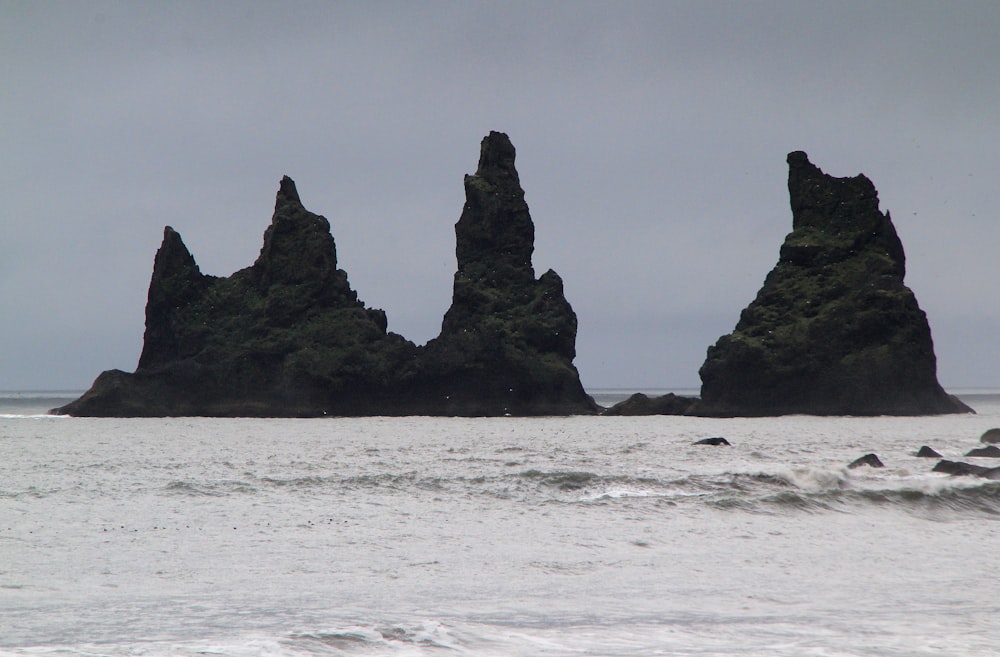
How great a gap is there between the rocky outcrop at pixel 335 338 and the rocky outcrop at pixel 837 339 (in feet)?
40.3

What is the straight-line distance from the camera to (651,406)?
76.7 m

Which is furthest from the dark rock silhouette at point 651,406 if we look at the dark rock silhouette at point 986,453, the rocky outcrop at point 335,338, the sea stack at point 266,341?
the dark rock silhouette at point 986,453

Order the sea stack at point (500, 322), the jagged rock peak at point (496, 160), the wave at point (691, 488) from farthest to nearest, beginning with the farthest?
1. the jagged rock peak at point (496, 160)
2. the sea stack at point (500, 322)
3. the wave at point (691, 488)

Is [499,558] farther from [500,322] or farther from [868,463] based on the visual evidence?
[500,322]

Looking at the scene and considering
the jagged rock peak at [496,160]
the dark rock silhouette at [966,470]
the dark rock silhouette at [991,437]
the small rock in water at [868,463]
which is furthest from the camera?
the jagged rock peak at [496,160]

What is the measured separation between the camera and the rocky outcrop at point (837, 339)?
70.5 metres

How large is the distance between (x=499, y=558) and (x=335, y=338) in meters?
63.4

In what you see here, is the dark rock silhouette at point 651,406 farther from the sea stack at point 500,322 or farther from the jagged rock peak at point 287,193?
the jagged rock peak at point 287,193

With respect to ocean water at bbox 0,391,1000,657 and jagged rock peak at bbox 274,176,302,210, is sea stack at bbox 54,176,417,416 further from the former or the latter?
ocean water at bbox 0,391,1000,657

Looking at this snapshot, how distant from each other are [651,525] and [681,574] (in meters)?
4.26

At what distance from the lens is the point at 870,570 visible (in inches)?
554

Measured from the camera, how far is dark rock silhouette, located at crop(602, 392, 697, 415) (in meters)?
75.3

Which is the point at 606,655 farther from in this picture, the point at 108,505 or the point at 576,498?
the point at 108,505

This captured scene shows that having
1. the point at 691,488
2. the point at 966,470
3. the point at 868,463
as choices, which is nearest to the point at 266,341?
the point at 868,463
